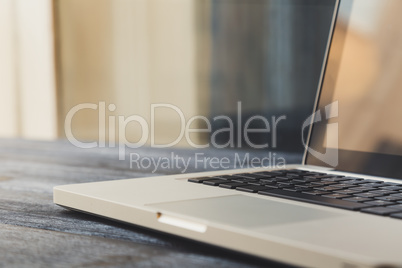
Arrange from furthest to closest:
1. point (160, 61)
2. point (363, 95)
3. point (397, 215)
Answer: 1. point (160, 61)
2. point (363, 95)
3. point (397, 215)

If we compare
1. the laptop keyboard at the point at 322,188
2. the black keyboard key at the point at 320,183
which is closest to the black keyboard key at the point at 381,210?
the laptop keyboard at the point at 322,188

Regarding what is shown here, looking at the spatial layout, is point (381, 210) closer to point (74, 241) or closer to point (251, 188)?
point (251, 188)

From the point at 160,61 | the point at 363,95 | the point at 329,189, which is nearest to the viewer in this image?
the point at 329,189

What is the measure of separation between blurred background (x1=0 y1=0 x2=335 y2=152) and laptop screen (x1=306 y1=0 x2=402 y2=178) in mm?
537

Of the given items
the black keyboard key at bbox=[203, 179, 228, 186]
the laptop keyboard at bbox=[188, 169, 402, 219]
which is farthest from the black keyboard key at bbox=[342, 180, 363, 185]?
the black keyboard key at bbox=[203, 179, 228, 186]

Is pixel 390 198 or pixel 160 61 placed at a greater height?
pixel 160 61

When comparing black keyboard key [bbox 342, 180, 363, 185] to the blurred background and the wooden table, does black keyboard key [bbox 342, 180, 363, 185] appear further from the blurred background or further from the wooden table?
the blurred background

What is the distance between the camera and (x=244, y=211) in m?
0.40

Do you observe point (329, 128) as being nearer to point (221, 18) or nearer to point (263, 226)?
point (263, 226)

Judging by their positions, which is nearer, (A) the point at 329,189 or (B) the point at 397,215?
(B) the point at 397,215

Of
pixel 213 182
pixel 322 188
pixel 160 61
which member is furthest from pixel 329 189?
pixel 160 61

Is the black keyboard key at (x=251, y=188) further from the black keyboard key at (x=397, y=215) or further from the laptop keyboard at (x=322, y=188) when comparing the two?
the black keyboard key at (x=397, y=215)

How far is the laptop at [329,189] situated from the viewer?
327 millimetres

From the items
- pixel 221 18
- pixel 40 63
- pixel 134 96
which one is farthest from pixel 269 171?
pixel 40 63
